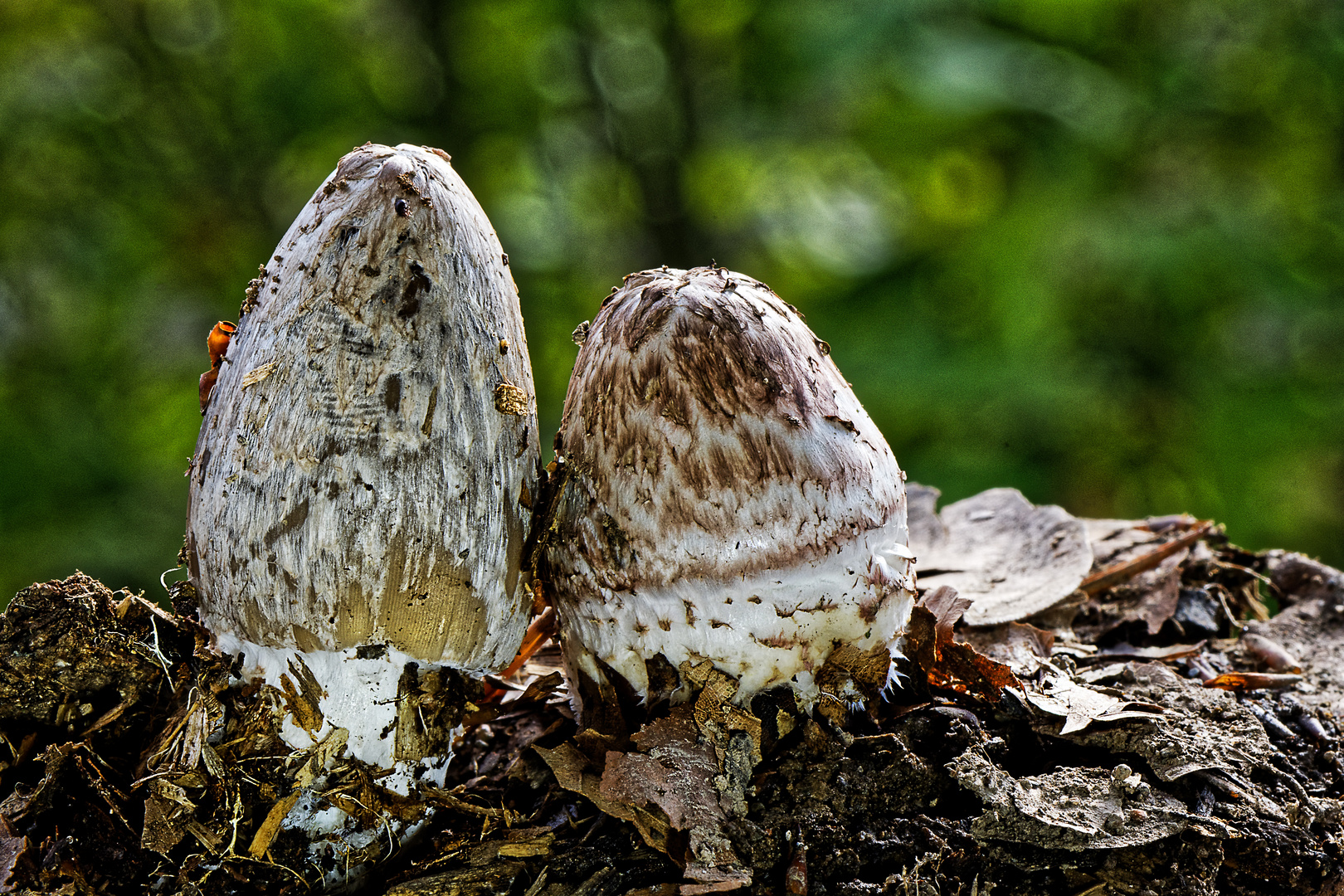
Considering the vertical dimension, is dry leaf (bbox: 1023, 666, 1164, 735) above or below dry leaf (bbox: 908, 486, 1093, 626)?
below

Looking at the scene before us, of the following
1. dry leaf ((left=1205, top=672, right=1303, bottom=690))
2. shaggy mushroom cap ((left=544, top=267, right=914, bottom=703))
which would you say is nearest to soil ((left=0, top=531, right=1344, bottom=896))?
shaggy mushroom cap ((left=544, top=267, right=914, bottom=703))

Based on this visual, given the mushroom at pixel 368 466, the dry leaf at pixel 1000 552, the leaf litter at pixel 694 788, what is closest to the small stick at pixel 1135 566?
the dry leaf at pixel 1000 552

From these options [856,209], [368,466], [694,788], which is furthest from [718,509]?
[856,209]

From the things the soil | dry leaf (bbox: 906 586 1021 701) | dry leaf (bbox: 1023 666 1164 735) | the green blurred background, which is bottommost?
the soil

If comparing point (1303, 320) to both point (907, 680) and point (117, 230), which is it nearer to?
point (907, 680)

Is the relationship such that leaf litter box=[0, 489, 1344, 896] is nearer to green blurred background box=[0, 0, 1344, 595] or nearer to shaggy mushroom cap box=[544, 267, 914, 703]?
shaggy mushroom cap box=[544, 267, 914, 703]

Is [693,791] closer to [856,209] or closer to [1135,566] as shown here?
[1135,566]

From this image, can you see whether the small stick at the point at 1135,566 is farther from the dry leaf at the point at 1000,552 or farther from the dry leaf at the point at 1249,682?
the dry leaf at the point at 1249,682
